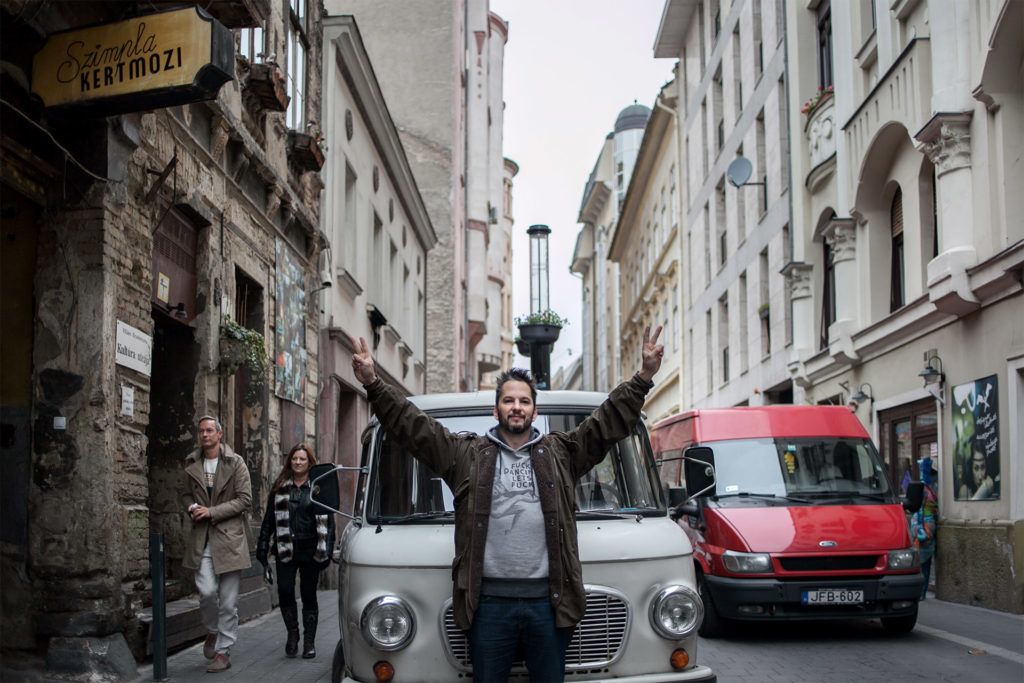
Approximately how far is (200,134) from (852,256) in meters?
13.1

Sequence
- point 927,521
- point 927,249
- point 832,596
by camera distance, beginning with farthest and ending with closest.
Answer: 1. point 927,249
2. point 927,521
3. point 832,596

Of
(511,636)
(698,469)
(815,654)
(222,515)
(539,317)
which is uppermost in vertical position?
(539,317)

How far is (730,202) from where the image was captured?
31.8 m

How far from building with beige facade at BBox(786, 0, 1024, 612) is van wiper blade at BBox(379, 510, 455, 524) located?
909cm

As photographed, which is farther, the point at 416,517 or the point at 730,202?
the point at 730,202

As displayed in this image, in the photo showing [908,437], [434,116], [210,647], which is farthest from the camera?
[434,116]

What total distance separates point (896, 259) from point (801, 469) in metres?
9.35

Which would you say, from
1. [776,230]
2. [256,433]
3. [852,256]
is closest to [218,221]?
[256,433]

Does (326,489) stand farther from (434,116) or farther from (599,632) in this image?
(434,116)

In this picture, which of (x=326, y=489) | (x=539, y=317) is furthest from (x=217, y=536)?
(x=539, y=317)

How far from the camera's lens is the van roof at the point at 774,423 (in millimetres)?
11953

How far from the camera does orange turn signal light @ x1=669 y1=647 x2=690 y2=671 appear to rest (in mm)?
5719

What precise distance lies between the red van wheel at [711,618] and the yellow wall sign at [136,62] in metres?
6.21

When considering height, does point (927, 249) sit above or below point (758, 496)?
above
